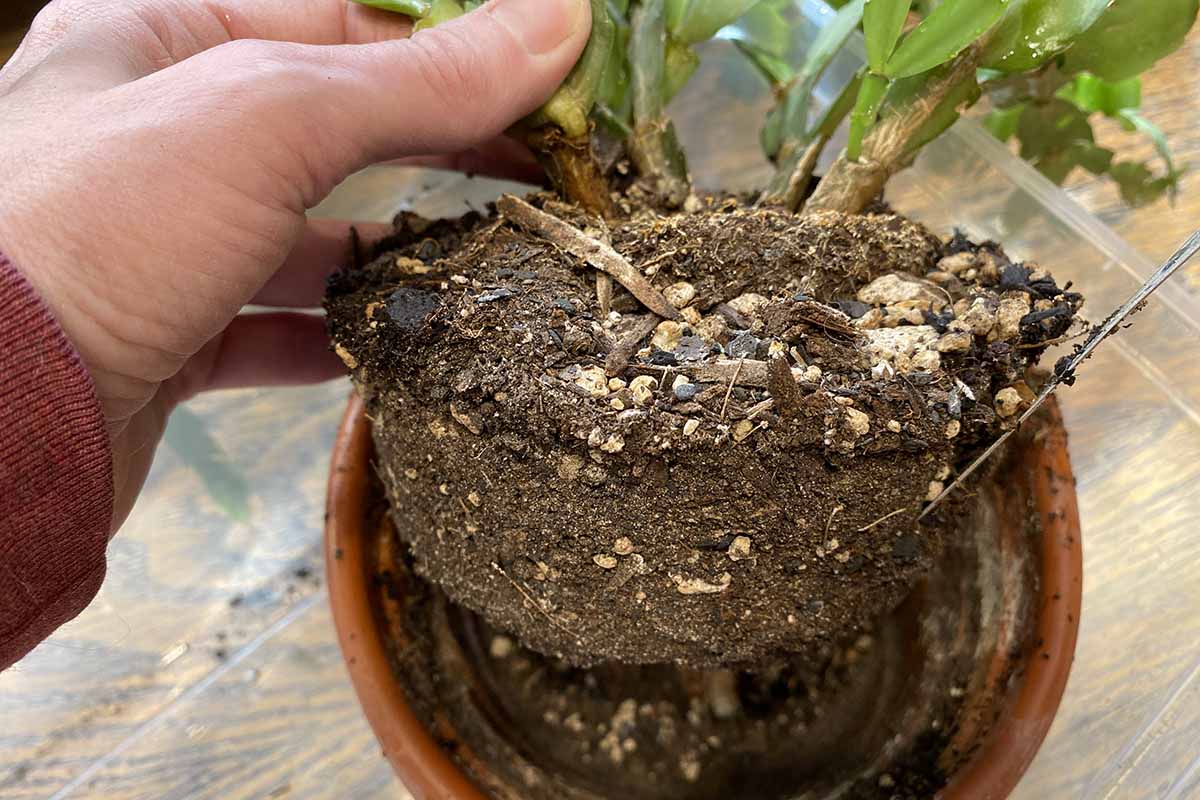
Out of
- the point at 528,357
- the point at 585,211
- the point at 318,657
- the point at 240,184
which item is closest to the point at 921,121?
the point at 585,211

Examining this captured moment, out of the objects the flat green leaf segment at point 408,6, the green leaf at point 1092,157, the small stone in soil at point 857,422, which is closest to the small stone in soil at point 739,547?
the small stone in soil at point 857,422

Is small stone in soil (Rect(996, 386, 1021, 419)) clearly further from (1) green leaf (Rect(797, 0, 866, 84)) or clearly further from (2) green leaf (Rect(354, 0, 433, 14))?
(2) green leaf (Rect(354, 0, 433, 14))

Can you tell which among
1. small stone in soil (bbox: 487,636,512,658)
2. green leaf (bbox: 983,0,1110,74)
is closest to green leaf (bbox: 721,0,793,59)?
green leaf (bbox: 983,0,1110,74)

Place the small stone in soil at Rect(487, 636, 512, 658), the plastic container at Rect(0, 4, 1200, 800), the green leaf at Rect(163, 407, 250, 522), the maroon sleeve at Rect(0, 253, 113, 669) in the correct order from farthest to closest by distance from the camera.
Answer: the green leaf at Rect(163, 407, 250, 522)
the small stone in soil at Rect(487, 636, 512, 658)
the plastic container at Rect(0, 4, 1200, 800)
the maroon sleeve at Rect(0, 253, 113, 669)

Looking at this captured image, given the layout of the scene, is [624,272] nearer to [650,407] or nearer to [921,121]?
[650,407]

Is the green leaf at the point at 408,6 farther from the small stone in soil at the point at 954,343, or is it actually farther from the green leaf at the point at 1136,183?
the green leaf at the point at 1136,183

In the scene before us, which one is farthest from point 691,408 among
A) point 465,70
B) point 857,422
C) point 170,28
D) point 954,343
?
point 170,28

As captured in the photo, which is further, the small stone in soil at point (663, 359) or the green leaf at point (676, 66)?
the green leaf at point (676, 66)
